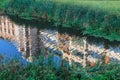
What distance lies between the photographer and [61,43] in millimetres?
22000

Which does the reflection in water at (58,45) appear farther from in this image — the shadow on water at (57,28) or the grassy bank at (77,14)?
the grassy bank at (77,14)

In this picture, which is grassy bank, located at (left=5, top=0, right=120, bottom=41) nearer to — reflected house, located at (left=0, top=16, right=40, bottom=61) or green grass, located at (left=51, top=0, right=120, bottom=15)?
green grass, located at (left=51, top=0, right=120, bottom=15)

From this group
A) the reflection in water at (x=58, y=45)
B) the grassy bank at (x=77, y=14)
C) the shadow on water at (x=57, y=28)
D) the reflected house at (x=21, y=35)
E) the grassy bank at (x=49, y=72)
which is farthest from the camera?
the grassy bank at (x=77, y=14)

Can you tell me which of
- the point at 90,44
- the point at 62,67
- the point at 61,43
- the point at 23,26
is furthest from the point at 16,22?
the point at 62,67

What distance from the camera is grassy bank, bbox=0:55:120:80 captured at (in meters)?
10.3

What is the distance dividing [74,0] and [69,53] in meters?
9.21

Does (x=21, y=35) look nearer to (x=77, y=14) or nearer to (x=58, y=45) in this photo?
(x=58, y=45)

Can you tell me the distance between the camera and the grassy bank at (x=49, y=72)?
33.9 feet

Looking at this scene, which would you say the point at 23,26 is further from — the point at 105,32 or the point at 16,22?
the point at 105,32

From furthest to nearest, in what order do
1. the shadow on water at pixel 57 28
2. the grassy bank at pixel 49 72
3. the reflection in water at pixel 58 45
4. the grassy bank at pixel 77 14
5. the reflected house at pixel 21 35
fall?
the grassy bank at pixel 77 14
the shadow on water at pixel 57 28
the reflected house at pixel 21 35
the reflection in water at pixel 58 45
the grassy bank at pixel 49 72

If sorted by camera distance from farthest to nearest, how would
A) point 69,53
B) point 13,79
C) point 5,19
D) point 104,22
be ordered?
1. point 5,19
2. point 104,22
3. point 69,53
4. point 13,79

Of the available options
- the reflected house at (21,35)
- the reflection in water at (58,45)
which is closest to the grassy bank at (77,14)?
the reflection in water at (58,45)

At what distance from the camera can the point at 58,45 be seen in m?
21.6

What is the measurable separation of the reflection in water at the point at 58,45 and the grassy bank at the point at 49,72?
536 centimetres
